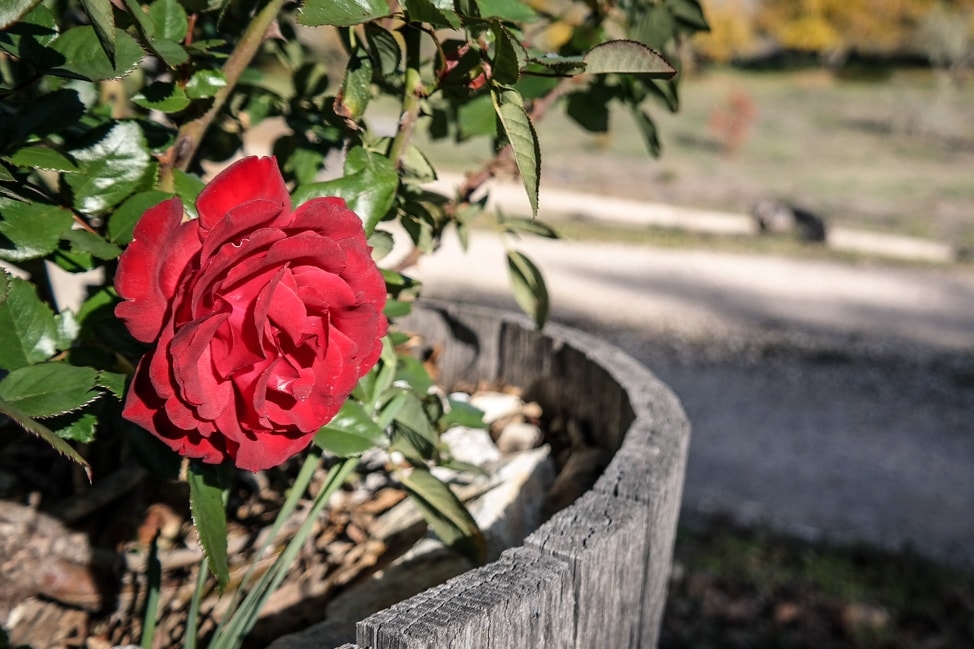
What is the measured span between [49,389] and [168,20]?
1.11 ft

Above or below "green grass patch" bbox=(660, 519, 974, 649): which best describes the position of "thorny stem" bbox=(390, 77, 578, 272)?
above

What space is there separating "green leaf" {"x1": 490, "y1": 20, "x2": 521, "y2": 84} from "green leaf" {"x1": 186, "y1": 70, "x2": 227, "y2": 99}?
0.28 metres

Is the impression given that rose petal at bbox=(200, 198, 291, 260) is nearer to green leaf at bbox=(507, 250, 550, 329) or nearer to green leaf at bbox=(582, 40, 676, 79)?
green leaf at bbox=(582, 40, 676, 79)

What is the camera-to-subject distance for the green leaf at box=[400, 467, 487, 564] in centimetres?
93

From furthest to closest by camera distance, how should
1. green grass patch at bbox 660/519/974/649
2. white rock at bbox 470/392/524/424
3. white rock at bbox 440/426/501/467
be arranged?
green grass patch at bbox 660/519/974/649 < white rock at bbox 470/392/524/424 < white rock at bbox 440/426/501/467

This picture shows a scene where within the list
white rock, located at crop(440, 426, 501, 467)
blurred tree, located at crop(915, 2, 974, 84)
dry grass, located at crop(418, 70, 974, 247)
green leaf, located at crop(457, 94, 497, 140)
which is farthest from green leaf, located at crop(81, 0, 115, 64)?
blurred tree, located at crop(915, 2, 974, 84)

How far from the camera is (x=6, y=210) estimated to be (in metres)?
0.72

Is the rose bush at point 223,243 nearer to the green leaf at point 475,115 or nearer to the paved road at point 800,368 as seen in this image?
the green leaf at point 475,115

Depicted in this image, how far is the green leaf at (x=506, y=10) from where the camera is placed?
2.59 feet

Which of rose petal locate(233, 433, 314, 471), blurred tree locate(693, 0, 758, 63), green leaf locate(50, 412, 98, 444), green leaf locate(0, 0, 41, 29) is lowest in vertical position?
blurred tree locate(693, 0, 758, 63)

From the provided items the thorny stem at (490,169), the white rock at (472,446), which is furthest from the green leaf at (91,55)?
the white rock at (472,446)

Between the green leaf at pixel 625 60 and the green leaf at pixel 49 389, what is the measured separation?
480mm

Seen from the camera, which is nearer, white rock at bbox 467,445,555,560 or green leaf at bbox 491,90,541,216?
green leaf at bbox 491,90,541,216

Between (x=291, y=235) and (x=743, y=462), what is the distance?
11.3 ft
